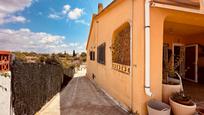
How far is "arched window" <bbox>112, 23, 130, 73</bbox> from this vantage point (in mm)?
7027

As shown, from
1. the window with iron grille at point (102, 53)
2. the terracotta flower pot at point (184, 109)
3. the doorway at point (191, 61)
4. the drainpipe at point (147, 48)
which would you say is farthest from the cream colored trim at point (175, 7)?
the doorway at point (191, 61)

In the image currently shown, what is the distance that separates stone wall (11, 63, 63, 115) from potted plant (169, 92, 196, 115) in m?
4.58

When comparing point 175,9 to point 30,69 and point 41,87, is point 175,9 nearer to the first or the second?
point 30,69

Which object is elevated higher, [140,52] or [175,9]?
[175,9]

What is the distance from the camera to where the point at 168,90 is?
5.82m

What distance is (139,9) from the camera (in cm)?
565

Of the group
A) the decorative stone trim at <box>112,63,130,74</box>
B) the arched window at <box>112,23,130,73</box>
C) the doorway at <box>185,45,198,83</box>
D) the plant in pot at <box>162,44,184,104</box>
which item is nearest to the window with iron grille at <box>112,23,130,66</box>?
the arched window at <box>112,23,130,73</box>

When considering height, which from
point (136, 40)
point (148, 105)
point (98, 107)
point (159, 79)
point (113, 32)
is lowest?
point (98, 107)

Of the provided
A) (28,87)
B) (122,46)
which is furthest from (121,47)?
(28,87)

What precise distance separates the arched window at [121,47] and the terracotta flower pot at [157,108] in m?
1.77

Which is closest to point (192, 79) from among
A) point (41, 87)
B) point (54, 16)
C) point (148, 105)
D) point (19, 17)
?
point (148, 105)

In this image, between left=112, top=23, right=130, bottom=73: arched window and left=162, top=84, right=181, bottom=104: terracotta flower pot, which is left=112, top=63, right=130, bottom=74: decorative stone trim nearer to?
left=112, top=23, right=130, bottom=73: arched window

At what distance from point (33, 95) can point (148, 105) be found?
3937 millimetres

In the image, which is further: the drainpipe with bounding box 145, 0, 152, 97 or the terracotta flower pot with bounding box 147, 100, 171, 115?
the drainpipe with bounding box 145, 0, 152, 97
